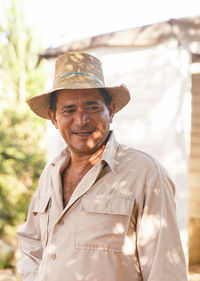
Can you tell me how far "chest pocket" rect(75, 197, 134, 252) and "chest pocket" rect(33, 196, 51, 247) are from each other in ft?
1.02

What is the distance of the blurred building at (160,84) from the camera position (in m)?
4.40

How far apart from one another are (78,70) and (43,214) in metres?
0.87

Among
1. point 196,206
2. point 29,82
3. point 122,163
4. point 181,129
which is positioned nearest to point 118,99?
point 122,163

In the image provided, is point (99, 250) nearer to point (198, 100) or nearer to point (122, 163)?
point (122, 163)

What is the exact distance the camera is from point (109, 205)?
1.75 meters

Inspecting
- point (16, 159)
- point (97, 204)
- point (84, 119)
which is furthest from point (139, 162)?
point (16, 159)

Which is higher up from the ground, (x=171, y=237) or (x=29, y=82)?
(x=29, y=82)

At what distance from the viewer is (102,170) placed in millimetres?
1881

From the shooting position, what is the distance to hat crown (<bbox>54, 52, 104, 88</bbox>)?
203 cm

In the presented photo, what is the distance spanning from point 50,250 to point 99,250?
326 millimetres

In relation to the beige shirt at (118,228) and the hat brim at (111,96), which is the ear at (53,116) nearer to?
the hat brim at (111,96)

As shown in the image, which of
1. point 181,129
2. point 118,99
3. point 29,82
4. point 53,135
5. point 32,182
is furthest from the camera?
point 29,82

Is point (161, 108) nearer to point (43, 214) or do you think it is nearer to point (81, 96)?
point (81, 96)

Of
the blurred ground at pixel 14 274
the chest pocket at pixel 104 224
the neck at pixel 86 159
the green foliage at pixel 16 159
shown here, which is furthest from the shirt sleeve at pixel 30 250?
the green foliage at pixel 16 159
